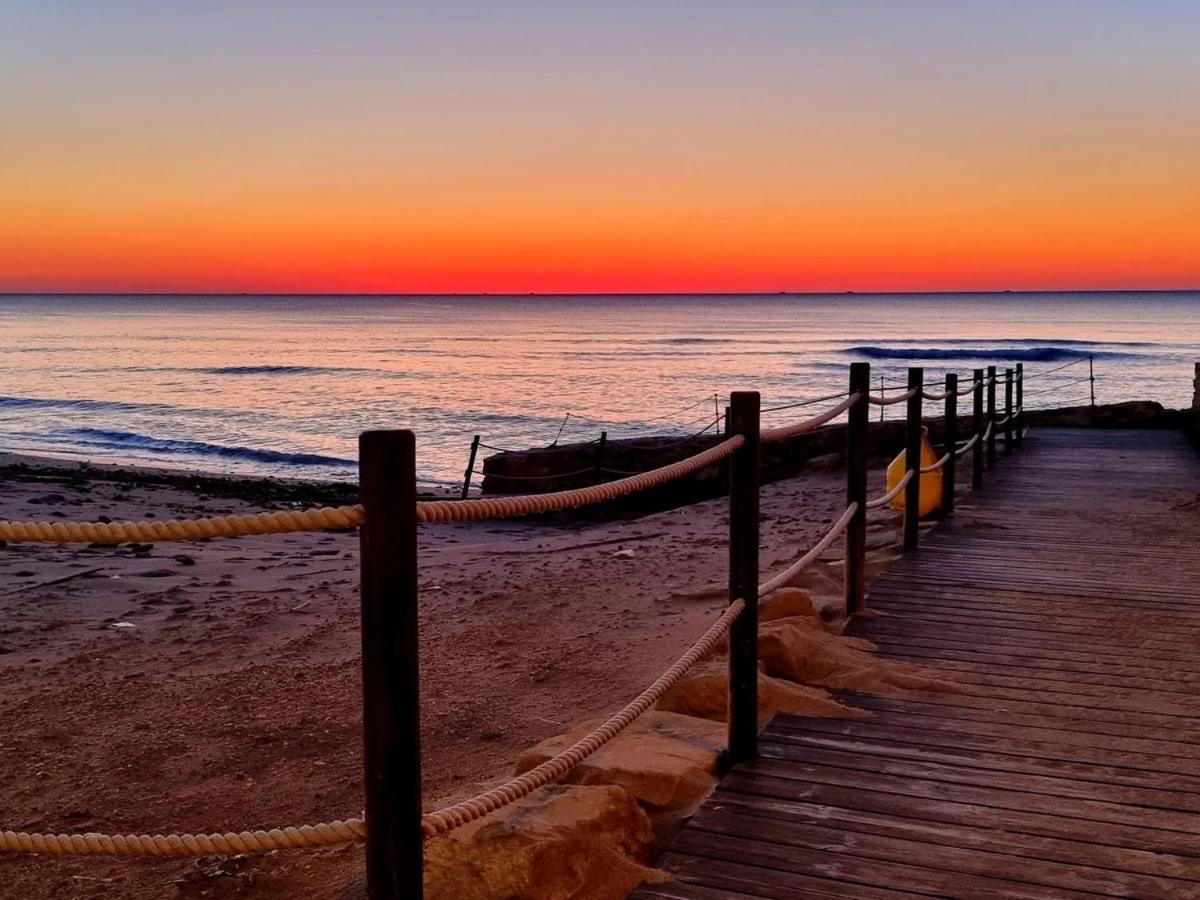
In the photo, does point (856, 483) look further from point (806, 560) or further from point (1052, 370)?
point (1052, 370)

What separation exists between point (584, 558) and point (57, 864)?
6.97 meters

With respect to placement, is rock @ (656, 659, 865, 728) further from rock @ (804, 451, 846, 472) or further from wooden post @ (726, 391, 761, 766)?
rock @ (804, 451, 846, 472)

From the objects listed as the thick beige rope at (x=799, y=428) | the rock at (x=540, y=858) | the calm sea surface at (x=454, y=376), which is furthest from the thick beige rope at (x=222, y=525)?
the calm sea surface at (x=454, y=376)

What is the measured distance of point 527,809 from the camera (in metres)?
2.81

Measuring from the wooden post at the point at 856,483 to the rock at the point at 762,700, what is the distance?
1.17m

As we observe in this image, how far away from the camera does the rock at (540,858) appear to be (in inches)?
101

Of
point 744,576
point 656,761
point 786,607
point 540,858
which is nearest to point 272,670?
point 786,607

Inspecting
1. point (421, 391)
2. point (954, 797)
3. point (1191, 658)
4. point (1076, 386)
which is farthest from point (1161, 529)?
point (1076, 386)

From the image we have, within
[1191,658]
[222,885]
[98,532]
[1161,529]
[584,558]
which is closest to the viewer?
[98,532]

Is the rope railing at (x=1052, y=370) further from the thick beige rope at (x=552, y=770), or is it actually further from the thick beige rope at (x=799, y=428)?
the thick beige rope at (x=552, y=770)

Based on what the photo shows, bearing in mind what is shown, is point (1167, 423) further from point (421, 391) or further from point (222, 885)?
point (421, 391)

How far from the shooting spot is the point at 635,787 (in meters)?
3.09

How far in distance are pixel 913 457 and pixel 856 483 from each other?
171cm

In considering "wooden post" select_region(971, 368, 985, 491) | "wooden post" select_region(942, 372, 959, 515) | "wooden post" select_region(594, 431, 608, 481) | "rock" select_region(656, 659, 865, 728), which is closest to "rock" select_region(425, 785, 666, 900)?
"rock" select_region(656, 659, 865, 728)
